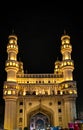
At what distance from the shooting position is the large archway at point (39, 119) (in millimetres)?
55000

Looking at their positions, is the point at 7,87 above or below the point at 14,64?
below

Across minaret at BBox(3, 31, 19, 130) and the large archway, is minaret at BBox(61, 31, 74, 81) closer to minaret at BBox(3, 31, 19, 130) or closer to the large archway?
the large archway

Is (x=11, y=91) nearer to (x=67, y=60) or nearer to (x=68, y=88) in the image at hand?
(x=68, y=88)

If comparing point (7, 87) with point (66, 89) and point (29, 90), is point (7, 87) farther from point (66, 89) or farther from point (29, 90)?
point (66, 89)

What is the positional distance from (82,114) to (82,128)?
47.0 metres

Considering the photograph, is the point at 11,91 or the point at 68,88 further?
the point at 68,88

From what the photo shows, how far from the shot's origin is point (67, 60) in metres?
58.3

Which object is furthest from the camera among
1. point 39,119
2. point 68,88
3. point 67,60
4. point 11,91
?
point 67,60

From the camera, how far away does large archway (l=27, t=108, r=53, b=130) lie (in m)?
55.0

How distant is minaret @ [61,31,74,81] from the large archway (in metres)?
10.3

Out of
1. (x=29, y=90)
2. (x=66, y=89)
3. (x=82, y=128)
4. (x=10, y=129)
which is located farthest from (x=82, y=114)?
(x=82, y=128)

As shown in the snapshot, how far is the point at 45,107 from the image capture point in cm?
5522

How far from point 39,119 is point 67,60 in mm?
17297

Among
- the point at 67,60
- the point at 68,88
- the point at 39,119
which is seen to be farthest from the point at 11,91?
the point at 67,60
